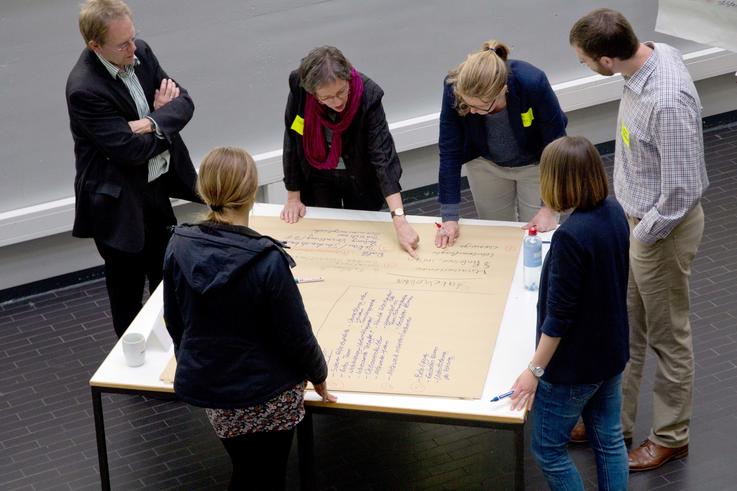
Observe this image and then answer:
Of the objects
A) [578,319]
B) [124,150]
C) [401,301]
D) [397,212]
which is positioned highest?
[124,150]

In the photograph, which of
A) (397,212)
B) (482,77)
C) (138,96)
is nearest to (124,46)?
(138,96)

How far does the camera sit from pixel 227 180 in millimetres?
3070

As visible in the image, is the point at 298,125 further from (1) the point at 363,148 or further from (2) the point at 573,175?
(2) the point at 573,175

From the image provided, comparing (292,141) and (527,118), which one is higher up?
(527,118)

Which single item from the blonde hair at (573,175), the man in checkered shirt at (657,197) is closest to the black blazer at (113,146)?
the man in checkered shirt at (657,197)

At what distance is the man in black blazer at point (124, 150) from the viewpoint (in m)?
4.31

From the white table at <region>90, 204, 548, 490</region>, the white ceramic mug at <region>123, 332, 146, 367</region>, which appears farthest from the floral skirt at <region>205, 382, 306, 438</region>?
the white ceramic mug at <region>123, 332, 146, 367</region>

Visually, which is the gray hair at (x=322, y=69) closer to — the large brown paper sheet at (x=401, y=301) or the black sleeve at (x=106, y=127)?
the large brown paper sheet at (x=401, y=301)

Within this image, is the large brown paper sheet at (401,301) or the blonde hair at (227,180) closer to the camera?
the blonde hair at (227,180)

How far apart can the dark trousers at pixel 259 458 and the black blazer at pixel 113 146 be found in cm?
145

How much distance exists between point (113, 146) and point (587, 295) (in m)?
2.10

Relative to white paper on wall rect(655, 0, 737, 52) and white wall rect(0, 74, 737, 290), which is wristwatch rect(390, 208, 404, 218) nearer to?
white wall rect(0, 74, 737, 290)

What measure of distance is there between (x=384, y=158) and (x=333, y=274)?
56 cm

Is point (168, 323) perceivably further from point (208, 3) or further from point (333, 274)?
point (208, 3)
